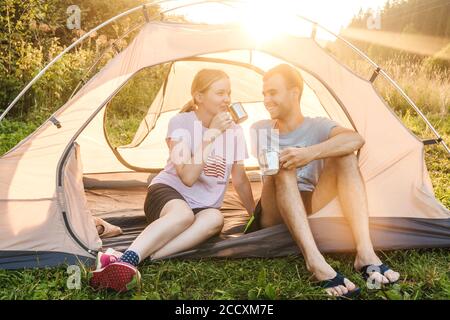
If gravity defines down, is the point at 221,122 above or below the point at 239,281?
above

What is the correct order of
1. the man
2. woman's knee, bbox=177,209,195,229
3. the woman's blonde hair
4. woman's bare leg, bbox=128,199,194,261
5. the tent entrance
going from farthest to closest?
1. the tent entrance
2. the woman's blonde hair
3. woman's knee, bbox=177,209,195,229
4. woman's bare leg, bbox=128,199,194,261
5. the man

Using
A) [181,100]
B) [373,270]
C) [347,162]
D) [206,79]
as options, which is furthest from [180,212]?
[181,100]

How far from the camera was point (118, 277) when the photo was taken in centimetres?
226

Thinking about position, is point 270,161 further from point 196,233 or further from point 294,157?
point 196,233

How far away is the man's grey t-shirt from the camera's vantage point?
273cm

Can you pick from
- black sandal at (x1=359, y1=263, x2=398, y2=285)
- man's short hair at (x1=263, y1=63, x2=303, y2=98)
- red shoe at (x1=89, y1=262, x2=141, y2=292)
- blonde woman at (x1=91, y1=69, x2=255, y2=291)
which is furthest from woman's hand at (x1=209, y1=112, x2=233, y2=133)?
black sandal at (x1=359, y1=263, x2=398, y2=285)

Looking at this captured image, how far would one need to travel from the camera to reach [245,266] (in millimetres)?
2670

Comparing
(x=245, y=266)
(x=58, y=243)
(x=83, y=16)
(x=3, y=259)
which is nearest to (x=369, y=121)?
(x=245, y=266)

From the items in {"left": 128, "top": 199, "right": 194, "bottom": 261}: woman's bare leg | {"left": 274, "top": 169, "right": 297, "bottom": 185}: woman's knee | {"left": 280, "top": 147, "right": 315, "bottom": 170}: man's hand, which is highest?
{"left": 280, "top": 147, "right": 315, "bottom": 170}: man's hand

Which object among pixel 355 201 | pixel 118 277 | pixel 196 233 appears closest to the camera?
pixel 118 277

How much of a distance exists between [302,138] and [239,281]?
79 cm

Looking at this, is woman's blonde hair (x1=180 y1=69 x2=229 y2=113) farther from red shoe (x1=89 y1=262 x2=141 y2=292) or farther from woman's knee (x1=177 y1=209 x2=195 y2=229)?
red shoe (x1=89 y1=262 x2=141 y2=292)

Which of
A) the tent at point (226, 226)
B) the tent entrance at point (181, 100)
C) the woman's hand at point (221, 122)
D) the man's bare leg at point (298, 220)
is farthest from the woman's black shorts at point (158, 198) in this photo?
the tent entrance at point (181, 100)

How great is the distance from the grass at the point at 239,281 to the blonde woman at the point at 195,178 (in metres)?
0.14
